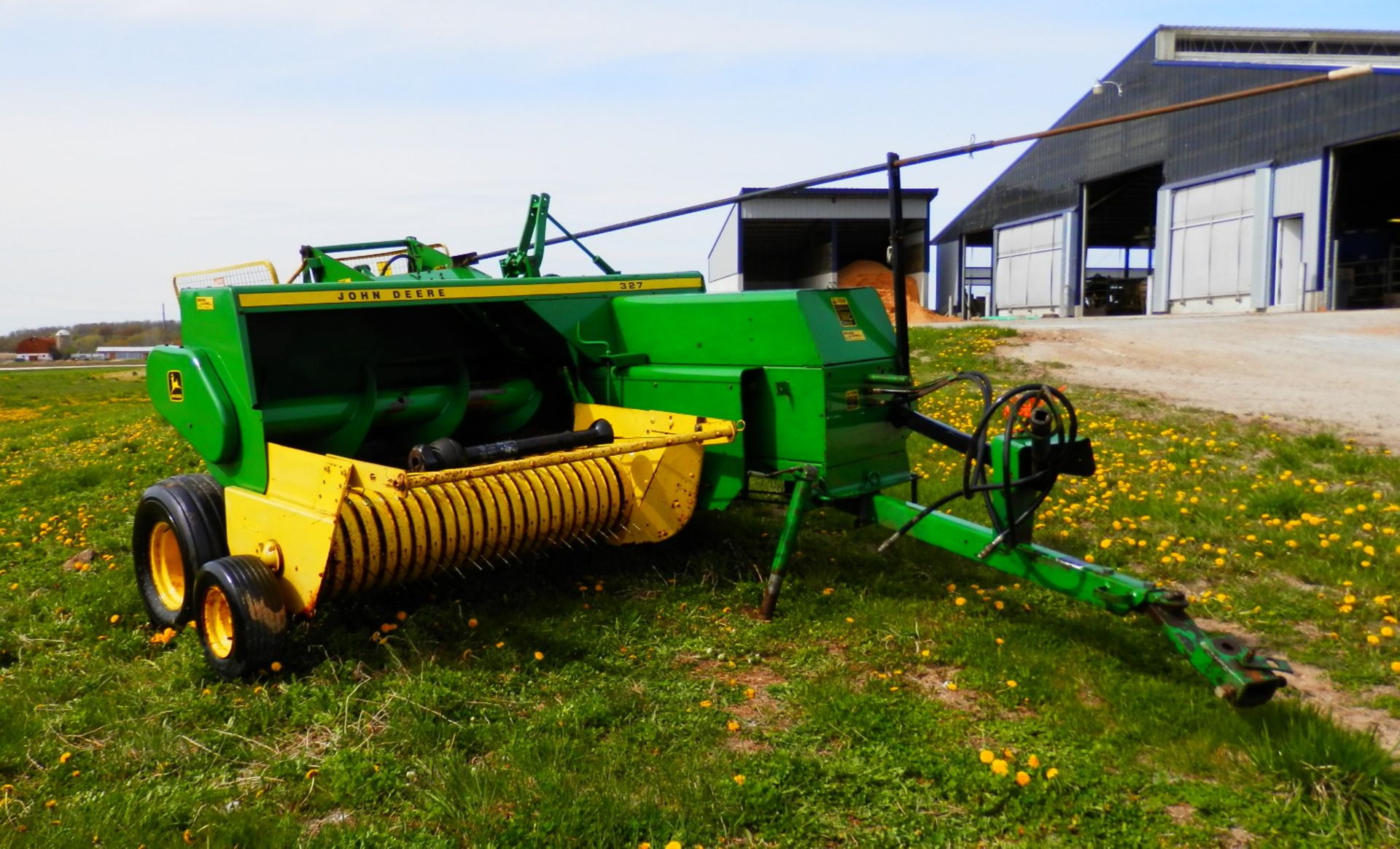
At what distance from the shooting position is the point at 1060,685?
13.1 feet

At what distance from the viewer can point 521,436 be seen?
246 inches

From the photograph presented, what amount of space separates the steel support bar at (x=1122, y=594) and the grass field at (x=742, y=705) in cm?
25

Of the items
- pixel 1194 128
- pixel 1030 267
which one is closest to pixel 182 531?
pixel 1194 128

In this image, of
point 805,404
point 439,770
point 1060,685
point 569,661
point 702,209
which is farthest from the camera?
point 702,209

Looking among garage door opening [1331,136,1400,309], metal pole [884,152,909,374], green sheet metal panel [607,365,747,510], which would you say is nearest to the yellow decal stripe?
green sheet metal panel [607,365,747,510]

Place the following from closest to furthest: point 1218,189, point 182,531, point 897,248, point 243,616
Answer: point 243,616
point 897,248
point 182,531
point 1218,189

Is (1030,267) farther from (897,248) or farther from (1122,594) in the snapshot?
(1122,594)

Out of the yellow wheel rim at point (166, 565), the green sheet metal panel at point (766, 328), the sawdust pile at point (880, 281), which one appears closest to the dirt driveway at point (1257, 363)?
the green sheet metal panel at point (766, 328)

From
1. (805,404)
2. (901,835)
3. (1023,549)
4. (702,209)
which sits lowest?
(901,835)

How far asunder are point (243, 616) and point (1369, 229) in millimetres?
34435

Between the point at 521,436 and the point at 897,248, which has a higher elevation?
the point at 897,248

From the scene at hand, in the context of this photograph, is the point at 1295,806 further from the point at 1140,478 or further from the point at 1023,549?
the point at 1140,478

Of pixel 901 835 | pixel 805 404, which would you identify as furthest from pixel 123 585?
pixel 901 835

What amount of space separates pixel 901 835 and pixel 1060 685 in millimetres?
1234
